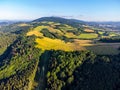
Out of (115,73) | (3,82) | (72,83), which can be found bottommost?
(3,82)

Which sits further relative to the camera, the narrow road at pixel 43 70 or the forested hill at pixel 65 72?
the narrow road at pixel 43 70

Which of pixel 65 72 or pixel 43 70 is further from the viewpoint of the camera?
pixel 43 70

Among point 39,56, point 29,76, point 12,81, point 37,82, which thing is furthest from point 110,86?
point 39,56

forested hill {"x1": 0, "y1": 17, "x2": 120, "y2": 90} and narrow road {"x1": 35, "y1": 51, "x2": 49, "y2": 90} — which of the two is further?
narrow road {"x1": 35, "y1": 51, "x2": 49, "y2": 90}

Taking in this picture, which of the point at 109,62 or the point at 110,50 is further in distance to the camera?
the point at 110,50

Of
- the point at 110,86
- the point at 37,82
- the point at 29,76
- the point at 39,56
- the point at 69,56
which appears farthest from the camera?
the point at 39,56

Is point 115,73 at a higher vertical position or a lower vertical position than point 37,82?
higher

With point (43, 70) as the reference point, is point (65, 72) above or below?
above

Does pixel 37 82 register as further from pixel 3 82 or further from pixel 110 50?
pixel 110 50

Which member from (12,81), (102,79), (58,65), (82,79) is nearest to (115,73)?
(102,79)

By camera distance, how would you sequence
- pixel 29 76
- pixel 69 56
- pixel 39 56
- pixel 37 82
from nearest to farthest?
1. pixel 37 82
2. pixel 29 76
3. pixel 69 56
4. pixel 39 56
